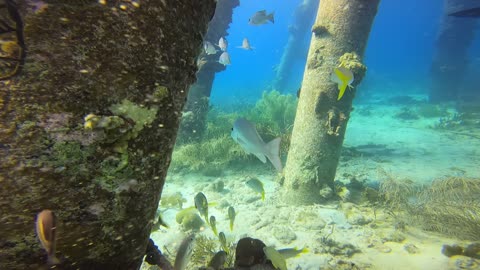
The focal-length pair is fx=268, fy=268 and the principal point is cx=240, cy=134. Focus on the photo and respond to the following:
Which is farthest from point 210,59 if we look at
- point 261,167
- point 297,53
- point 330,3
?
point 297,53

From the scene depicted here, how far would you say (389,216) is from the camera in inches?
212

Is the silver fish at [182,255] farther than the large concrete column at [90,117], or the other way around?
the silver fish at [182,255]

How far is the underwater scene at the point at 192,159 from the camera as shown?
1115mm

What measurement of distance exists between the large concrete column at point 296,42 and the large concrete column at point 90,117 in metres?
27.7

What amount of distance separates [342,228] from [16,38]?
17.6 ft

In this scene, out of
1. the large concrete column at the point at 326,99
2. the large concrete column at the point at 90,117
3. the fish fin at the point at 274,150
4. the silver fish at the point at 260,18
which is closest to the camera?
the large concrete column at the point at 90,117

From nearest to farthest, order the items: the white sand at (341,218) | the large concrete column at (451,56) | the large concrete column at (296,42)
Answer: the white sand at (341,218)
the large concrete column at (451,56)
the large concrete column at (296,42)

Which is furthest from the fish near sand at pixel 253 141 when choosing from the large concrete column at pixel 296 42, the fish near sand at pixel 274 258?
the large concrete column at pixel 296 42

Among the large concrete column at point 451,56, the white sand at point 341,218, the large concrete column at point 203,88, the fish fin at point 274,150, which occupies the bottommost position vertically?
the white sand at point 341,218

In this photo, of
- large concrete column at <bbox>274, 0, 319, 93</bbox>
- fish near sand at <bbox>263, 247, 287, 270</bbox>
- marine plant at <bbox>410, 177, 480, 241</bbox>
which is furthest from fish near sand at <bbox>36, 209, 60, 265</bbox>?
large concrete column at <bbox>274, 0, 319, 93</bbox>

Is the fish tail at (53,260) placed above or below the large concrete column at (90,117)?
below

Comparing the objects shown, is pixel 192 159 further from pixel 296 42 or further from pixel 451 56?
pixel 296 42

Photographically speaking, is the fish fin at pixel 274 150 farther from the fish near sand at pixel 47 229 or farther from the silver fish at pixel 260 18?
the silver fish at pixel 260 18

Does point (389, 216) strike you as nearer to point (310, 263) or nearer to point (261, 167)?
point (310, 263)
